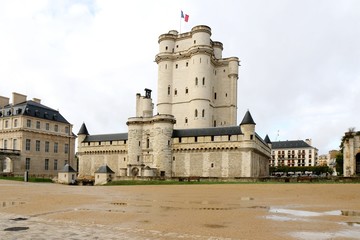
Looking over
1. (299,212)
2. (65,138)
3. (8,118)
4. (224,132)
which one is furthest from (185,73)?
(299,212)

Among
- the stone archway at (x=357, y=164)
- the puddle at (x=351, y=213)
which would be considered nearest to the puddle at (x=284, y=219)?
the puddle at (x=351, y=213)

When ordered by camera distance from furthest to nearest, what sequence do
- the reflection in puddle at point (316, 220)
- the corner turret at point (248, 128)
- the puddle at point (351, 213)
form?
1. the corner turret at point (248, 128)
2. the puddle at point (351, 213)
3. the reflection in puddle at point (316, 220)

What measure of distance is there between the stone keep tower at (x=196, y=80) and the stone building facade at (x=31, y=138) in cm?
2146

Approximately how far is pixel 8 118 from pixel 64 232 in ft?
200

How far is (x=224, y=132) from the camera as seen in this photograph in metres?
53.9

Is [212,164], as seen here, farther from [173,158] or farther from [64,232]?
[64,232]

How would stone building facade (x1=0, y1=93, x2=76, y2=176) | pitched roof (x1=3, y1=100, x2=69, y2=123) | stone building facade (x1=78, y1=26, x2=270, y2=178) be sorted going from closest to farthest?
stone building facade (x1=78, y1=26, x2=270, y2=178) < stone building facade (x1=0, y1=93, x2=76, y2=176) < pitched roof (x1=3, y1=100, x2=69, y2=123)

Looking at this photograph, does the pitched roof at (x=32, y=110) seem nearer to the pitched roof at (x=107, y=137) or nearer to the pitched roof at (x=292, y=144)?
the pitched roof at (x=107, y=137)

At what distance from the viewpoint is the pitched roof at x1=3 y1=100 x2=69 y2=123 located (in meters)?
63.1

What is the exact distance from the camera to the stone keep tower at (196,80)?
67.0 meters

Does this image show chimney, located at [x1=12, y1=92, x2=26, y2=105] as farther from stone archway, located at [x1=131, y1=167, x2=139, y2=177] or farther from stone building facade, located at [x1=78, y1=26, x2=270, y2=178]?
stone archway, located at [x1=131, y1=167, x2=139, y2=177]

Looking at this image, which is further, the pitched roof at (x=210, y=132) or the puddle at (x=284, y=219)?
the pitched roof at (x=210, y=132)

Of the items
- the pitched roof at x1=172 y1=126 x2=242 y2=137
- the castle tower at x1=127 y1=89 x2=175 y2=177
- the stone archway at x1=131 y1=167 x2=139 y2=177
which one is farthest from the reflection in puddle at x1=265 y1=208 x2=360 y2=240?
the stone archway at x1=131 y1=167 x2=139 y2=177

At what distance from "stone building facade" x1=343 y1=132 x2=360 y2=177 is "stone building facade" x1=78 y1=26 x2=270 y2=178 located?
12.8 m
